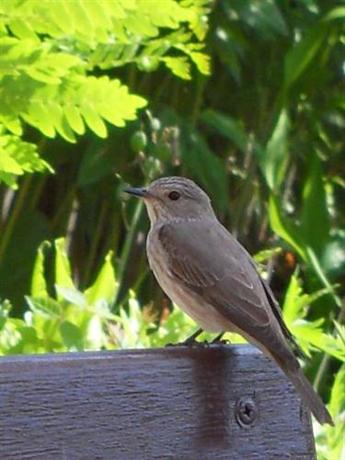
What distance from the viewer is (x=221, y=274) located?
11.8 ft

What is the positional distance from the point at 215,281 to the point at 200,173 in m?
1.98

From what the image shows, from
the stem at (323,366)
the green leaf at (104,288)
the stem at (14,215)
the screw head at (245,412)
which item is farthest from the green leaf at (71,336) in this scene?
the stem at (14,215)

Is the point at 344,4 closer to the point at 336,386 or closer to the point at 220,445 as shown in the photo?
the point at 336,386

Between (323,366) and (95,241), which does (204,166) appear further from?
(323,366)

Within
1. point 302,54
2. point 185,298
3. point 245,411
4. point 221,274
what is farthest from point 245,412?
point 302,54

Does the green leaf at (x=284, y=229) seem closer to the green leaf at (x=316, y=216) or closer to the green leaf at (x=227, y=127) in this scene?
the green leaf at (x=316, y=216)

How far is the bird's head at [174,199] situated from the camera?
4.23 metres

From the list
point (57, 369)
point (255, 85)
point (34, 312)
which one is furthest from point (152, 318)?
point (57, 369)

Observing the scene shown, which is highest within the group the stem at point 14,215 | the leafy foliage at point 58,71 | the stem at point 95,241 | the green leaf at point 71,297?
the leafy foliage at point 58,71

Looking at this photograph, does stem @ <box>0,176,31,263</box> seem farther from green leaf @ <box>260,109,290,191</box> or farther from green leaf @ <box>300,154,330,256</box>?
green leaf @ <box>300,154,330,256</box>

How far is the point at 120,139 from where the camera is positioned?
5.65 metres

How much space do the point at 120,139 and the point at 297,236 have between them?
71cm

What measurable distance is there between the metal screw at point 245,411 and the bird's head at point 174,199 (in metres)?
1.43

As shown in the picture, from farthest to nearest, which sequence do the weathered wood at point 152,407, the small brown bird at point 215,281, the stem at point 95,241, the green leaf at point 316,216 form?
the stem at point 95,241
the green leaf at point 316,216
the small brown bird at point 215,281
the weathered wood at point 152,407
